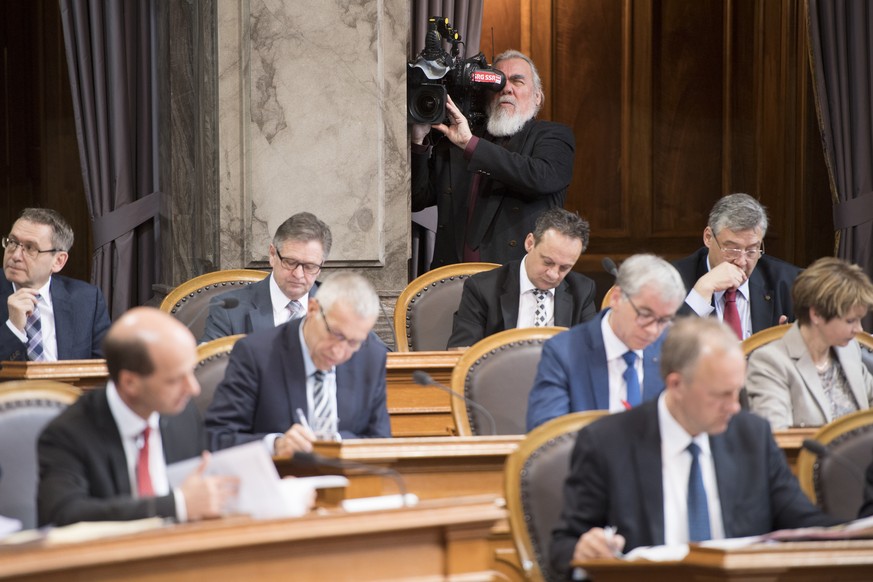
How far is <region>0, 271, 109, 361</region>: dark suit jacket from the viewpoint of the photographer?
4.72 m

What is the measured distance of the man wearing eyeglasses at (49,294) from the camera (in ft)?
15.4

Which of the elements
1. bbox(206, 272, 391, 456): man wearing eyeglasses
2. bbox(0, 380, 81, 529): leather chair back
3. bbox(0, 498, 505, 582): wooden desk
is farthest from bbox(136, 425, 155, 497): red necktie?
bbox(206, 272, 391, 456): man wearing eyeglasses

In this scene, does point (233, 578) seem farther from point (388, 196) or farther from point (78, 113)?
point (78, 113)

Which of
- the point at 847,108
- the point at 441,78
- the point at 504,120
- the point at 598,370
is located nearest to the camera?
the point at 598,370

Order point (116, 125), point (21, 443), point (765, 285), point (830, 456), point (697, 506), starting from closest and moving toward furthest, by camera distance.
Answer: point (697, 506) < point (21, 443) < point (830, 456) < point (765, 285) < point (116, 125)

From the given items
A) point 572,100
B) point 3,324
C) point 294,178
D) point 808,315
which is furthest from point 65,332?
point 572,100

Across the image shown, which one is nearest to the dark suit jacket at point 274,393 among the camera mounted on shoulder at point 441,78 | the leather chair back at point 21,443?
the leather chair back at point 21,443

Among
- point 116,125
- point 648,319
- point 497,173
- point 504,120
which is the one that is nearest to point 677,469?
point 648,319

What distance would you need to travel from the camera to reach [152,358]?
2.55m

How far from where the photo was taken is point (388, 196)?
17.6 ft

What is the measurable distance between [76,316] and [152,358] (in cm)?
232

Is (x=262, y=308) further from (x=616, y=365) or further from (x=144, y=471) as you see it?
(x=144, y=471)

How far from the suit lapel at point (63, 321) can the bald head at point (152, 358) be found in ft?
7.26

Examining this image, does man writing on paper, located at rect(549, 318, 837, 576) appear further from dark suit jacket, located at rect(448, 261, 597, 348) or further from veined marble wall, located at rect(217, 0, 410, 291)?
veined marble wall, located at rect(217, 0, 410, 291)
